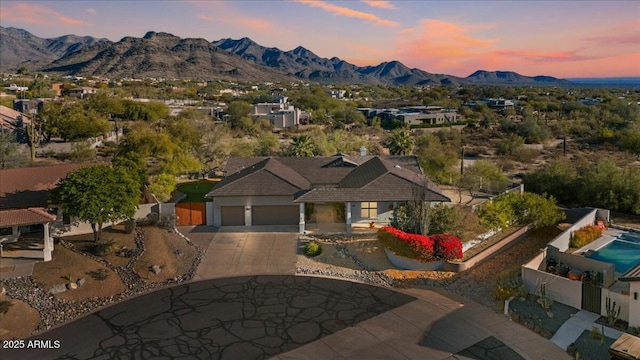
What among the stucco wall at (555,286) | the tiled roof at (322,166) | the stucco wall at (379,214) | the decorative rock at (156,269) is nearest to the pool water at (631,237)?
the stucco wall at (555,286)

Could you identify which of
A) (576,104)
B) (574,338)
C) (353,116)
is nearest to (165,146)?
(574,338)

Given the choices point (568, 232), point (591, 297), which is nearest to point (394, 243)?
point (591, 297)

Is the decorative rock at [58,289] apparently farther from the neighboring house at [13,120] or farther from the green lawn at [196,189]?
the neighboring house at [13,120]

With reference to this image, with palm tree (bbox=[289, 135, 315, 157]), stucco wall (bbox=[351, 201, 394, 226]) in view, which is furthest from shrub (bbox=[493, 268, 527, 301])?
palm tree (bbox=[289, 135, 315, 157])

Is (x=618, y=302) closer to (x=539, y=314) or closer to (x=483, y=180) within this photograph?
(x=539, y=314)

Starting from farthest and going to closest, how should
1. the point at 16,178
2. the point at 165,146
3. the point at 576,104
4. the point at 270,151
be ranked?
the point at 576,104, the point at 270,151, the point at 165,146, the point at 16,178

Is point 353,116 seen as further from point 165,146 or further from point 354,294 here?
point 354,294
